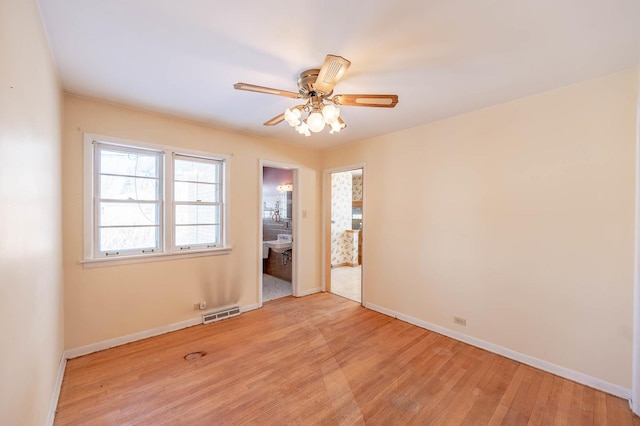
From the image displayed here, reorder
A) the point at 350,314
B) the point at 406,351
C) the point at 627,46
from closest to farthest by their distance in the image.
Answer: the point at 627,46 → the point at 406,351 → the point at 350,314

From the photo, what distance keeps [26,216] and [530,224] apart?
146 inches

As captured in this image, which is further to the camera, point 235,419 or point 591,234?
point 591,234

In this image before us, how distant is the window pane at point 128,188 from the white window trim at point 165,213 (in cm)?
12

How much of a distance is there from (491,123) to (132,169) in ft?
13.2

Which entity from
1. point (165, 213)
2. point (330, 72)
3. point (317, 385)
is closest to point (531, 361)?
point (317, 385)

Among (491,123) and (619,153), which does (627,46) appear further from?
(491,123)

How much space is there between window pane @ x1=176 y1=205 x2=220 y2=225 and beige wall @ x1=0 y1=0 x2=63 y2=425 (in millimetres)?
1333

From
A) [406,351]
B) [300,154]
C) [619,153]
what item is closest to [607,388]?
[406,351]

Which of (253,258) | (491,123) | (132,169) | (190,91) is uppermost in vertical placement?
(190,91)

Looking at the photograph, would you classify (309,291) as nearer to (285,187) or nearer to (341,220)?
(285,187)

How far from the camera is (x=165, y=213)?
3148 mm

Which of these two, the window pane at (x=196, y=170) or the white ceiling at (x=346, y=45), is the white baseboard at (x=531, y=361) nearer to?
the white ceiling at (x=346, y=45)

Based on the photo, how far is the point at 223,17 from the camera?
5.07 feet

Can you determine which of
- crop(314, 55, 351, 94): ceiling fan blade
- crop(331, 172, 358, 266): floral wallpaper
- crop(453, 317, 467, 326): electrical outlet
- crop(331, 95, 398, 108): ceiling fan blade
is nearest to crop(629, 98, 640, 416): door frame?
crop(453, 317, 467, 326): electrical outlet
